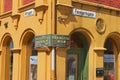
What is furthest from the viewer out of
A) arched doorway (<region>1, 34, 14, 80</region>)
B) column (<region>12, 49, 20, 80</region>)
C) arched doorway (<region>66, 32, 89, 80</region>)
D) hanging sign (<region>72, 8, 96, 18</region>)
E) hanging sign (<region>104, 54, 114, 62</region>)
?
arched doorway (<region>1, 34, 14, 80</region>)

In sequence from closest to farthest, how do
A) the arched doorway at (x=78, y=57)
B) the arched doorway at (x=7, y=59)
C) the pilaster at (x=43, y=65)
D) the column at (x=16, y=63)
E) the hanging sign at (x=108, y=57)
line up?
1. the pilaster at (x=43, y=65)
2. the arched doorway at (x=78, y=57)
3. the column at (x=16, y=63)
4. the hanging sign at (x=108, y=57)
5. the arched doorway at (x=7, y=59)

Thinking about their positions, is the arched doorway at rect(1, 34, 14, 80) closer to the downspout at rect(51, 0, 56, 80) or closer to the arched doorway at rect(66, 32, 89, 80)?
the arched doorway at rect(66, 32, 89, 80)

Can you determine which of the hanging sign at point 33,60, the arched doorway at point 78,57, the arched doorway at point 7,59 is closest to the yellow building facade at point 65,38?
the arched doorway at point 78,57

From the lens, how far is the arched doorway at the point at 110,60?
1513cm

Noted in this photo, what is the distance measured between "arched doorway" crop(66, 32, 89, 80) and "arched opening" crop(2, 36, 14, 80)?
397 cm

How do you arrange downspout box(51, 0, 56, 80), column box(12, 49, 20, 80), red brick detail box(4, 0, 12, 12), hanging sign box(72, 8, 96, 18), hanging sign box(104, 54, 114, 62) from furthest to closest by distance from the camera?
red brick detail box(4, 0, 12, 12) → hanging sign box(104, 54, 114, 62) → column box(12, 49, 20, 80) → hanging sign box(72, 8, 96, 18) → downspout box(51, 0, 56, 80)

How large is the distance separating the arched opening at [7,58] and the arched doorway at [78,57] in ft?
13.0

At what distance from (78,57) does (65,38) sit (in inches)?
72.3

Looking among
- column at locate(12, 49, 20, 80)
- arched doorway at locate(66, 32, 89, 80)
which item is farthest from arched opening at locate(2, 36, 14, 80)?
arched doorway at locate(66, 32, 89, 80)

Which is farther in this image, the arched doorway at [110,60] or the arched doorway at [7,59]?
the arched doorway at [7,59]

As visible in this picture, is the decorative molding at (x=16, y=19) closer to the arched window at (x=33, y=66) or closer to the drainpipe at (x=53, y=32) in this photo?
the arched window at (x=33, y=66)

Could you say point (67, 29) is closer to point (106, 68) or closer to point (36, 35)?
point (36, 35)

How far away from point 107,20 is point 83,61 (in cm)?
209

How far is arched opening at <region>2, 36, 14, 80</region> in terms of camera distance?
55.5ft
